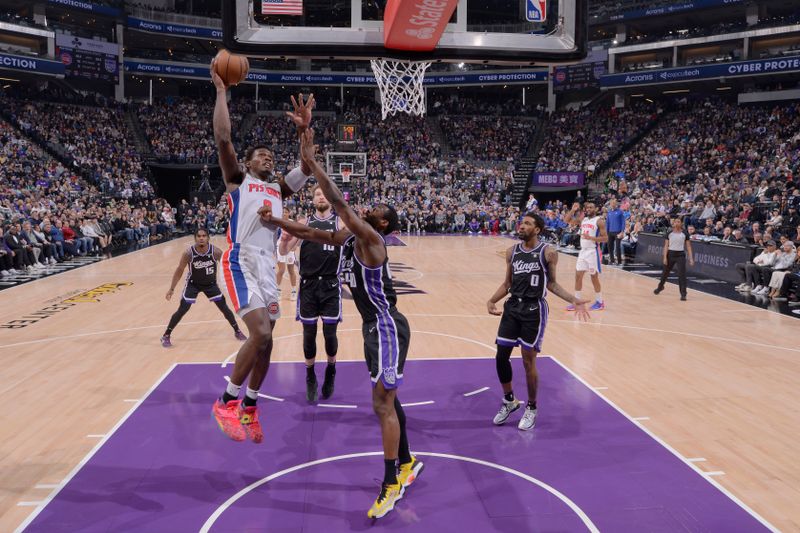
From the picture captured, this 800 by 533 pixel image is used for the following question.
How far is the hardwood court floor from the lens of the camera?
15.2 feet

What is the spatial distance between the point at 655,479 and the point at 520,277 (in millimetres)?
1840

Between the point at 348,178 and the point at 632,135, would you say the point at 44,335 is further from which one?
the point at 632,135

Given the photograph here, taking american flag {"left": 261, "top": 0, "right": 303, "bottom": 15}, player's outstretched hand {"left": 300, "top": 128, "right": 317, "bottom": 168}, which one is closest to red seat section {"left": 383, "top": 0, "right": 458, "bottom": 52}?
american flag {"left": 261, "top": 0, "right": 303, "bottom": 15}

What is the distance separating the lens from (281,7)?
727 cm

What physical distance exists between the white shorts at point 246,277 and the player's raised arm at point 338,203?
0.82 meters

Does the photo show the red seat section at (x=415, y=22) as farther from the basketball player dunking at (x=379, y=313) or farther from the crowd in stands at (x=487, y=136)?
the crowd in stands at (x=487, y=136)

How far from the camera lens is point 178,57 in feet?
126

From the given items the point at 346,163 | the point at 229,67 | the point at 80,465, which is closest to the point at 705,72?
the point at 346,163

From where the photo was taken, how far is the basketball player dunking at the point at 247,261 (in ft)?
13.7

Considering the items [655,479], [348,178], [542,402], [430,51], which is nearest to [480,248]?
[348,178]

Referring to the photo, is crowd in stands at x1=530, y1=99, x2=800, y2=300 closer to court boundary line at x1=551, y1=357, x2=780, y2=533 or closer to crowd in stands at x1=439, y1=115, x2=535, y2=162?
crowd in stands at x1=439, y1=115, x2=535, y2=162

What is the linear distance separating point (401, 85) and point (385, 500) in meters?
8.37

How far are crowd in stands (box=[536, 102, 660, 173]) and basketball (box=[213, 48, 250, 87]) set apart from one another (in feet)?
97.3

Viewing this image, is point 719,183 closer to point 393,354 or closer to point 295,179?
point 295,179
